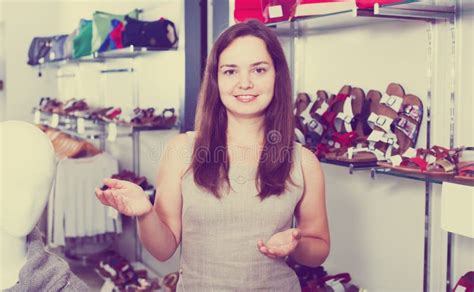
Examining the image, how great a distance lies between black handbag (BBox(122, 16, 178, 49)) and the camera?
3773mm

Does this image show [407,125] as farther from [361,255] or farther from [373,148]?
[361,255]

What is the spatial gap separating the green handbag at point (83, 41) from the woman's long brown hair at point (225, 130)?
11.2ft

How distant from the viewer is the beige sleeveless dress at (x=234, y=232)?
1632mm

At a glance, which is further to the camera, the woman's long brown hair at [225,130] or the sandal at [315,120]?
the sandal at [315,120]

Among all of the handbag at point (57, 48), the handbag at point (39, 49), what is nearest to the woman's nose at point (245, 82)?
the handbag at point (57, 48)

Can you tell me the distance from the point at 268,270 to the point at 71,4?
5667mm

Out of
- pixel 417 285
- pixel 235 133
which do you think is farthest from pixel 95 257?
pixel 235 133

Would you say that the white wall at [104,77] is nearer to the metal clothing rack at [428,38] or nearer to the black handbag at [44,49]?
the black handbag at [44,49]

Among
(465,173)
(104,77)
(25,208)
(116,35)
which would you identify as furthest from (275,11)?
(104,77)

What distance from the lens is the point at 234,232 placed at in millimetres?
1637

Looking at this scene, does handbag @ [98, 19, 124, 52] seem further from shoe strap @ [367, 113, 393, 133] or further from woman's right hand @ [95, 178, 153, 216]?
woman's right hand @ [95, 178, 153, 216]

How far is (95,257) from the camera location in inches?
187

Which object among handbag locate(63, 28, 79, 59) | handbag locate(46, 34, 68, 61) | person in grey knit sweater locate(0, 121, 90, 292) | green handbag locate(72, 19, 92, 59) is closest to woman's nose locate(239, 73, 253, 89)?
person in grey knit sweater locate(0, 121, 90, 292)

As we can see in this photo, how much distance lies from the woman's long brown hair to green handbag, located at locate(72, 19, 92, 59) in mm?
3407
